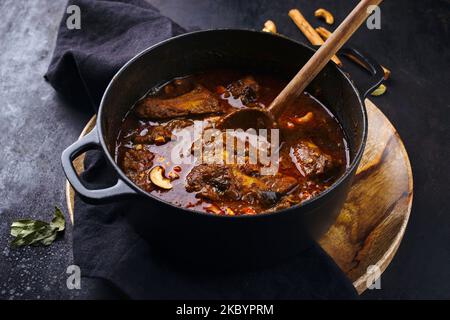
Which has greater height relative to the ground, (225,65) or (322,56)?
(322,56)

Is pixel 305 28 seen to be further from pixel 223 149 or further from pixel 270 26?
pixel 223 149

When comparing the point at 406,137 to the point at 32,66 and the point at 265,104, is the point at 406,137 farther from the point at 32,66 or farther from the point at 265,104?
the point at 32,66

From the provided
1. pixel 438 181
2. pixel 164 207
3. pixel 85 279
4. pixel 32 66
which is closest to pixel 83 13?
Answer: pixel 32 66

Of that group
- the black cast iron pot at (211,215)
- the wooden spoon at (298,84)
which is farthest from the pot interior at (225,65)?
the wooden spoon at (298,84)

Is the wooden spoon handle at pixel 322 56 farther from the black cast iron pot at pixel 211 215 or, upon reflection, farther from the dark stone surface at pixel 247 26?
the dark stone surface at pixel 247 26

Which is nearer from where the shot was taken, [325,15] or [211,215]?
[211,215]

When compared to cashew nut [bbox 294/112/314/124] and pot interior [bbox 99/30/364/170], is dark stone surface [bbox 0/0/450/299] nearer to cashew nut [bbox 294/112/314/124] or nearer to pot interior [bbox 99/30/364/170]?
pot interior [bbox 99/30/364/170]

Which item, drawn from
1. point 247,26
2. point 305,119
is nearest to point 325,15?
point 247,26
